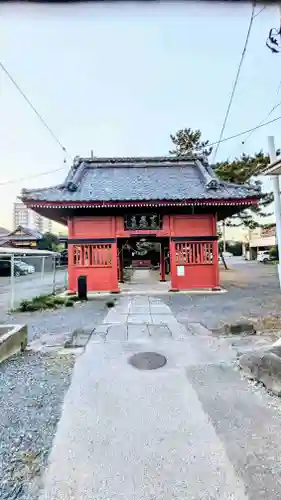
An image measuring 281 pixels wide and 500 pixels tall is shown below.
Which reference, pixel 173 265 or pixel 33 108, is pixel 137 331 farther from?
pixel 33 108

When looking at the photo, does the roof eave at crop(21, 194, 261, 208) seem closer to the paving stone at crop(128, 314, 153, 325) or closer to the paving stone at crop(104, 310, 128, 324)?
the paving stone at crop(104, 310, 128, 324)

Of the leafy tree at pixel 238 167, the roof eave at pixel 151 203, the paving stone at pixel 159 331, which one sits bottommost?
the paving stone at pixel 159 331

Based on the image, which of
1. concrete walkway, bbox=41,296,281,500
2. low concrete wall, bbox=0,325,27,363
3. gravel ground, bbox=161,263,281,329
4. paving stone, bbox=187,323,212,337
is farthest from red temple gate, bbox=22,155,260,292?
concrete walkway, bbox=41,296,281,500

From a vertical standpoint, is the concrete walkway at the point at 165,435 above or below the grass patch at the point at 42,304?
below

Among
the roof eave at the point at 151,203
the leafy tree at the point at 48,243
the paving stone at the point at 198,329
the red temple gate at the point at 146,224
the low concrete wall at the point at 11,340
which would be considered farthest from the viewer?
the leafy tree at the point at 48,243

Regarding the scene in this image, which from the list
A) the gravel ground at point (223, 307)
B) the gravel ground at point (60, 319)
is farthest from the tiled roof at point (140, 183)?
the gravel ground at point (60, 319)

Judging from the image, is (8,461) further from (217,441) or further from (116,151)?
(116,151)

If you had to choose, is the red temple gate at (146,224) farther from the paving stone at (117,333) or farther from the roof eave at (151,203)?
the paving stone at (117,333)

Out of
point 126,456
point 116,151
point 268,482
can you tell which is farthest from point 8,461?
point 116,151

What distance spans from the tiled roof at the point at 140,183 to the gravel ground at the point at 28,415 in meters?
7.03

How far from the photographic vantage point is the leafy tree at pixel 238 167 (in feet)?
57.6

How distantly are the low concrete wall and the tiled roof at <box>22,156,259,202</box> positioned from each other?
6.16m

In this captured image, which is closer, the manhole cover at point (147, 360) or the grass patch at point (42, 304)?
the manhole cover at point (147, 360)

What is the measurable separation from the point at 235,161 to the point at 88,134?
10585mm
